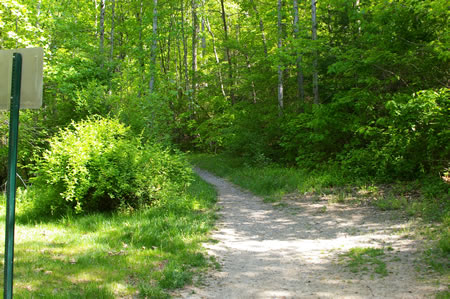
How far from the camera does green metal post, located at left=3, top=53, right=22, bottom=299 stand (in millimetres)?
2881

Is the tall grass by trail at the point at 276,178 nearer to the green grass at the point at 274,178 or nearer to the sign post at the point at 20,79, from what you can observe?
the green grass at the point at 274,178

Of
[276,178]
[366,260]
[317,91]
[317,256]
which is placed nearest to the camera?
[366,260]

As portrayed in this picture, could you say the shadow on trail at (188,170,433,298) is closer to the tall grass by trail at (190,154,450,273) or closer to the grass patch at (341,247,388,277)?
the grass patch at (341,247,388,277)

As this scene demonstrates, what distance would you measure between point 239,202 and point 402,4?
826 cm

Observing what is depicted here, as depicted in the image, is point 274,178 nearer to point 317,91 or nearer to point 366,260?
point 317,91

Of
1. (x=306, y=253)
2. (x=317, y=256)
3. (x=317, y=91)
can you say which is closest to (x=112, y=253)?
(x=306, y=253)

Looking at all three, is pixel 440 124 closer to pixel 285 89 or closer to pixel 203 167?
pixel 285 89

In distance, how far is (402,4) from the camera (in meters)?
11.0

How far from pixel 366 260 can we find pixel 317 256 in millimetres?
866

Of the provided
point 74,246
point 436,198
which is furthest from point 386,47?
point 74,246

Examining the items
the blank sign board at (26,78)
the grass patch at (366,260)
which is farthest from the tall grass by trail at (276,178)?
the blank sign board at (26,78)

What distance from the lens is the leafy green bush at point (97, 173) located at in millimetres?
8508

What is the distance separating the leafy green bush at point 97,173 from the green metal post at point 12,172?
5.52 meters

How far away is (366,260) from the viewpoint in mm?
5734
